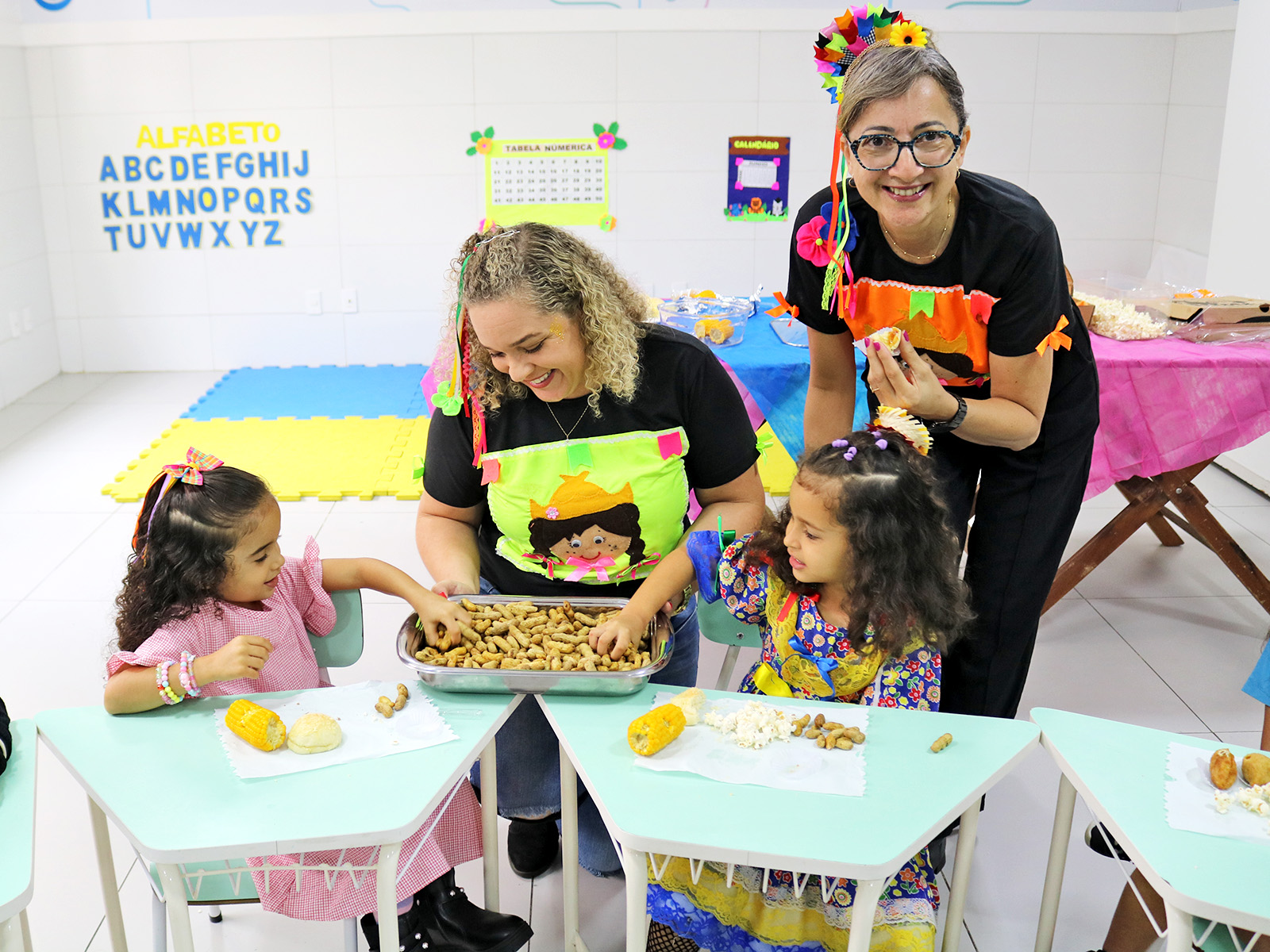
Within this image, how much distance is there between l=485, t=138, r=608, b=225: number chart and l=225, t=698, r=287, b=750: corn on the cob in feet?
12.9

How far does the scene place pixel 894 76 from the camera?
5.27 feet

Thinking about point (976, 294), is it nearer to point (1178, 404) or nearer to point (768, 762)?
point (768, 762)

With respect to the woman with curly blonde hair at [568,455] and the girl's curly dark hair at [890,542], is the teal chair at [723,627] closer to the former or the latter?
the woman with curly blonde hair at [568,455]

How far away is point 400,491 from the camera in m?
4.00

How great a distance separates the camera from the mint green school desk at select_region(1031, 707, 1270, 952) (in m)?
1.17

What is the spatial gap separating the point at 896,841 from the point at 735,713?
311mm

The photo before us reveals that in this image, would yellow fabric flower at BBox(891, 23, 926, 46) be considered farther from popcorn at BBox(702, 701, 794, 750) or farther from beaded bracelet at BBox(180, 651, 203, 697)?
beaded bracelet at BBox(180, 651, 203, 697)

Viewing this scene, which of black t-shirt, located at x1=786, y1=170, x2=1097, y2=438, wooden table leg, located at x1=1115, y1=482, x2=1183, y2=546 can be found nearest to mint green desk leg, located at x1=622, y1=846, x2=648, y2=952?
black t-shirt, located at x1=786, y1=170, x2=1097, y2=438

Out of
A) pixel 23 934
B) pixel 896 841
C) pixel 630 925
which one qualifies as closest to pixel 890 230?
pixel 896 841

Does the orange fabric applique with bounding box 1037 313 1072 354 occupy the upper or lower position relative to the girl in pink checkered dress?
upper

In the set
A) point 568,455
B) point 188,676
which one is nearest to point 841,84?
point 568,455

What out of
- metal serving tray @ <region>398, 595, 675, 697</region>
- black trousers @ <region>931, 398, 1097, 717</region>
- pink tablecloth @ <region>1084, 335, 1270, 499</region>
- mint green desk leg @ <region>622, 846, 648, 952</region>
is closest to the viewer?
mint green desk leg @ <region>622, 846, 648, 952</region>

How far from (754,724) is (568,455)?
0.61 metres

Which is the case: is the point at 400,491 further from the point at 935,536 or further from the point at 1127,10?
the point at 1127,10
